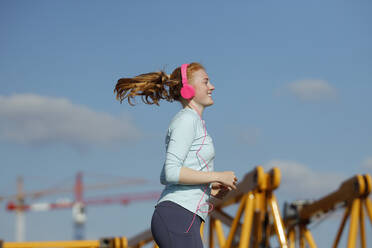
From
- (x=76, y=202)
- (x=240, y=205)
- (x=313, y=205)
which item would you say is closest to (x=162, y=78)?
(x=240, y=205)

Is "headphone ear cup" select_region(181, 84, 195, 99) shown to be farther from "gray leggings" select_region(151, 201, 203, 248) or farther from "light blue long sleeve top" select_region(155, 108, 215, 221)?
"gray leggings" select_region(151, 201, 203, 248)

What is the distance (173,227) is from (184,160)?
1.10 feet

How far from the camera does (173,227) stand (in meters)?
3.03

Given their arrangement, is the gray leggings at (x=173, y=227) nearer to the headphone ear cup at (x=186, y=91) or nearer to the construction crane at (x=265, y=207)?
the headphone ear cup at (x=186, y=91)

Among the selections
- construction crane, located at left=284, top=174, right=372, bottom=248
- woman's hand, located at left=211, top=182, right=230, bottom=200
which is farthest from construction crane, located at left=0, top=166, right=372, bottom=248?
woman's hand, located at left=211, top=182, right=230, bottom=200

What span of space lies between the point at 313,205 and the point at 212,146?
29.6 feet

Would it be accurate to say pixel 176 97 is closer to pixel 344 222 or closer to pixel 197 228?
pixel 197 228

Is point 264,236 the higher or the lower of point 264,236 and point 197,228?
the lower

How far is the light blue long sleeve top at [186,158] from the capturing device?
302cm

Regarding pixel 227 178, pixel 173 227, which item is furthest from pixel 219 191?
pixel 173 227

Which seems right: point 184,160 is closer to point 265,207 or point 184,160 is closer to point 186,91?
point 186,91

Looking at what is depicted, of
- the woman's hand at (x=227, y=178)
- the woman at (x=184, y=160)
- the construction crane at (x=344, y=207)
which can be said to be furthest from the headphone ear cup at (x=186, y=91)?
the construction crane at (x=344, y=207)

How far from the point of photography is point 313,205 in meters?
11.9

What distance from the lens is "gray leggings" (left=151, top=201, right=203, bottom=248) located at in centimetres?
301
